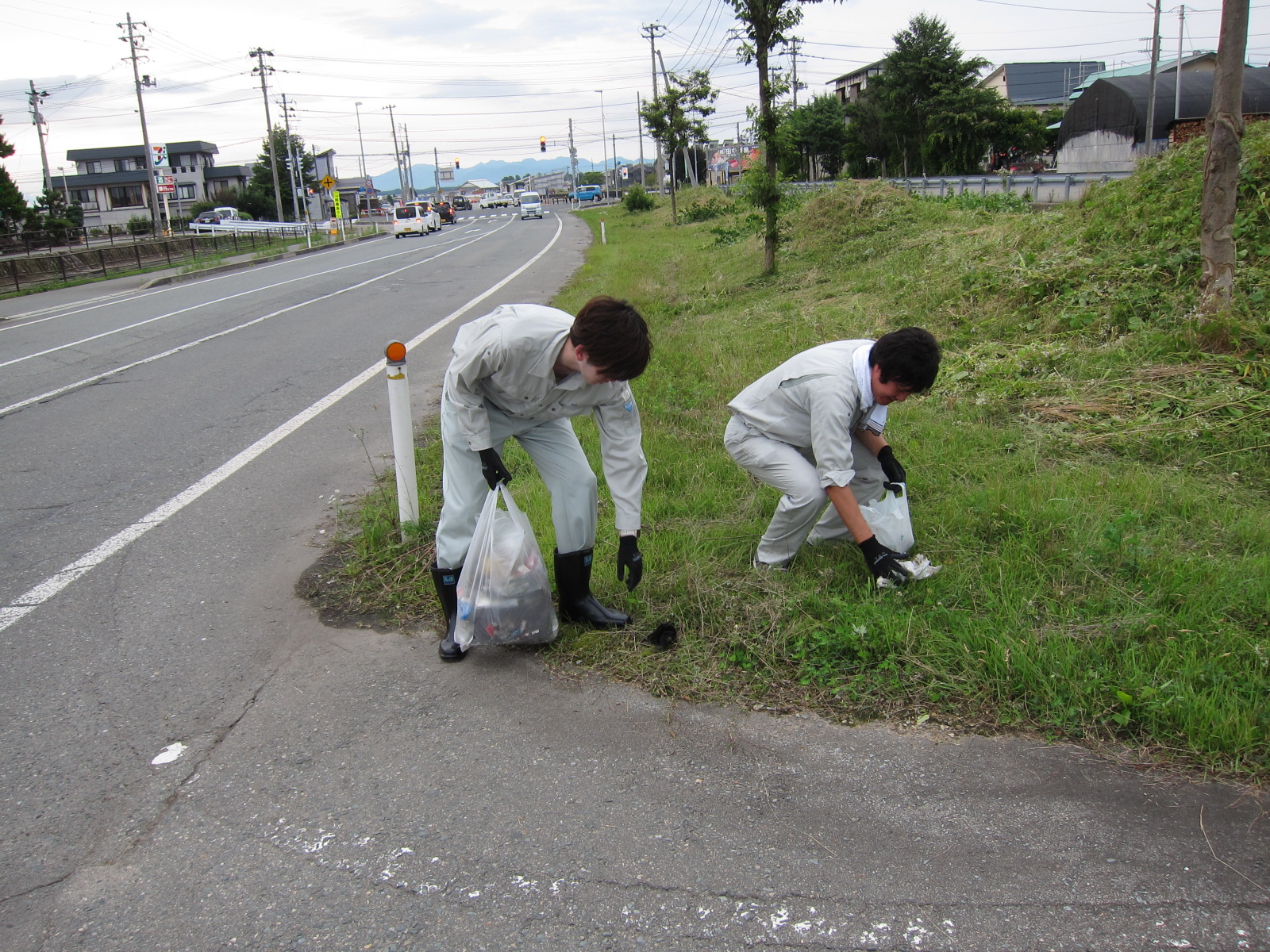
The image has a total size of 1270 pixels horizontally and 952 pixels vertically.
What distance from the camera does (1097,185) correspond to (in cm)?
984

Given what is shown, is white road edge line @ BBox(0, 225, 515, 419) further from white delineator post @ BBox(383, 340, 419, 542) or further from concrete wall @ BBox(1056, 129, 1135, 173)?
concrete wall @ BBox(1056, 129, 1135, 173)

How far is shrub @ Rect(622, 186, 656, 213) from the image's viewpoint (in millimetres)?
50312

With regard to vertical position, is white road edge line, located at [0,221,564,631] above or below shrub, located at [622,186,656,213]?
below

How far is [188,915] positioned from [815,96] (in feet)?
229

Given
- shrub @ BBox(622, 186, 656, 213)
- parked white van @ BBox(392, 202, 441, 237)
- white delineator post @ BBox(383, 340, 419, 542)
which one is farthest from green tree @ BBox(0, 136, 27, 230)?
white delineator post @ BBox(383, 340, 419, 542)

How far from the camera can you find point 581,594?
3.60 metres

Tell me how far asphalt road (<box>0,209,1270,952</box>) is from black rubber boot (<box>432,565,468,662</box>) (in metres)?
0.07

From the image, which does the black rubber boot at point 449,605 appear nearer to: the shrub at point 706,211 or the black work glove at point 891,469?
the black work glove at point 891,469

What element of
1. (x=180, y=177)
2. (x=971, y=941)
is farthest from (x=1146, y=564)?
(x=180, y=177)

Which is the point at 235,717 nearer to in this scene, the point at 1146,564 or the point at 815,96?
the point at 1146,564

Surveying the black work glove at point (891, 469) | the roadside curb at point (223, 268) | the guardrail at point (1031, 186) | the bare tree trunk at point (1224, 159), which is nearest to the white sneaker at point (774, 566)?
the black work glove at point (891, 469)

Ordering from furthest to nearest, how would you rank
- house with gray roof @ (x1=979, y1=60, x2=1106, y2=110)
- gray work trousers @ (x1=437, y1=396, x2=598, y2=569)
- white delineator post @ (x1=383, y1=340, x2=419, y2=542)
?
house with gray roof @ (x1=979, y1=60, x2=1106, y2=110), white delineator post @ (x1=383, y1=340, x2=419, y2=542), gray work trousers @ (x1=437, y1=396, x2=598, y2=569)

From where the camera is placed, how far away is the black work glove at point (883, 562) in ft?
11.4

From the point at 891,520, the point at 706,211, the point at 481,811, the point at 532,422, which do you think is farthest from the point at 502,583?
the point at 706,211
